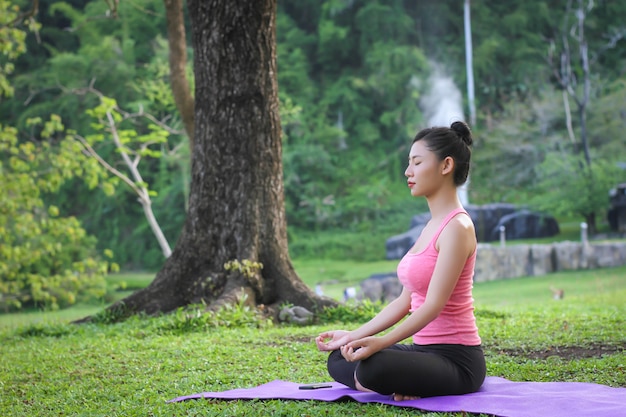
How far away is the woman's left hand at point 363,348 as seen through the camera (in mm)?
2400

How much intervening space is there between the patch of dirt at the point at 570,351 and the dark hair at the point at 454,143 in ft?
4.17

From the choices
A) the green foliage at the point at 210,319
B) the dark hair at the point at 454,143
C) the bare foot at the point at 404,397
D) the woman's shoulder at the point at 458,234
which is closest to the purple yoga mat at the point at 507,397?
the bare foot at the point at 404,397

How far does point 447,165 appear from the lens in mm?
2615

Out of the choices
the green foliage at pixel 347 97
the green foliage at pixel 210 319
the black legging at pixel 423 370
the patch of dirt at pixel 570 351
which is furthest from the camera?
the green foliage at pixel 347 97

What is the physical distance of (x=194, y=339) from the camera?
4.39 metres

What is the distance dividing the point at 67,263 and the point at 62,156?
16.7 ft

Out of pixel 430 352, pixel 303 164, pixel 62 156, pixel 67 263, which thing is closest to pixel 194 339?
pixel 430 352

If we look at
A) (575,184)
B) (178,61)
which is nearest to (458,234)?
(178,61)

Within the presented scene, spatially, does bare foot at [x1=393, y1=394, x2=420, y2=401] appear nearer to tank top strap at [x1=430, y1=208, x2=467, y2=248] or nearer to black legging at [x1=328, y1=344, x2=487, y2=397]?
black legging at [x1=328, y1=344, x2=487, y2=397]

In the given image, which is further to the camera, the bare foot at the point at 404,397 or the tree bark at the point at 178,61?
the tree bark at the point at 178,61

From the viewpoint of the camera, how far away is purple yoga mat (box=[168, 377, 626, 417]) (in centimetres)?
230

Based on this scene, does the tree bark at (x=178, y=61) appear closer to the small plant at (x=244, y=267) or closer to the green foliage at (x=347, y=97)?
the small plant at (x=244, y=267)

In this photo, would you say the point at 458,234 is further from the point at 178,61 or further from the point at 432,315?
the point at 178,61

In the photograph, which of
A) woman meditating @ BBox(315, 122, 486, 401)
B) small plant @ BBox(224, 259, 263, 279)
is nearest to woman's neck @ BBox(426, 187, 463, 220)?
woman meditating @ BBox(315, 122, 486, 401)
